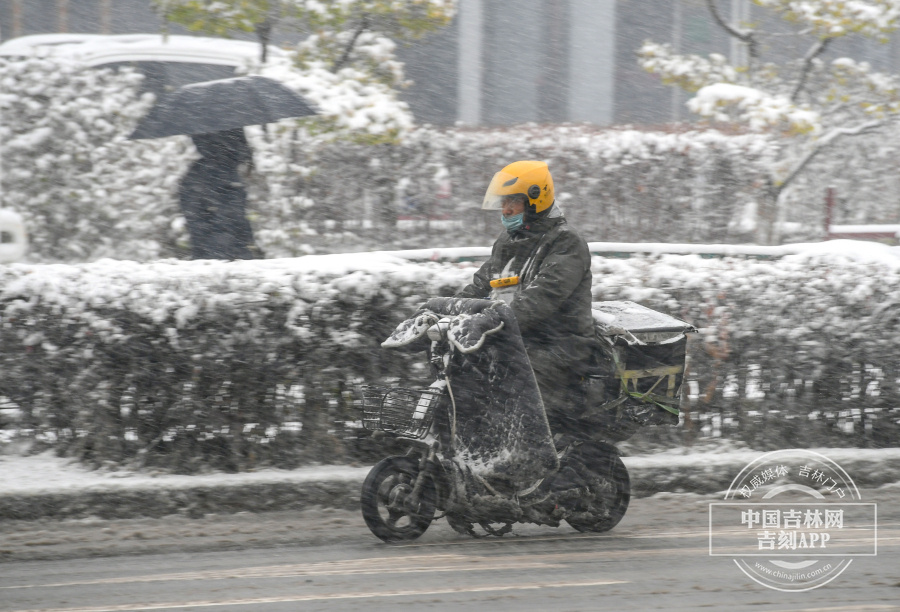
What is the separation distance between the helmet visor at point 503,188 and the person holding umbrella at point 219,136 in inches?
132

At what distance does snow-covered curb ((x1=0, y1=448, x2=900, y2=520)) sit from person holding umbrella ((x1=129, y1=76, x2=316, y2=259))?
2.76 metres

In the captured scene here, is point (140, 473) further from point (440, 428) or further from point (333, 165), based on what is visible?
point (333, 165)

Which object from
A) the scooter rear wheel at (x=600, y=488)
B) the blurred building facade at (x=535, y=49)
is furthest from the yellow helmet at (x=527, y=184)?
the blurred building facade at (x=535, y=49)

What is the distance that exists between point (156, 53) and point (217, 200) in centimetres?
426

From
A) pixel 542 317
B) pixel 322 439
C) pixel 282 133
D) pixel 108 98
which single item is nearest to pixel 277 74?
pixel 282 133

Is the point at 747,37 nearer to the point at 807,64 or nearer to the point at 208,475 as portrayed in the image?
the point at 807,64

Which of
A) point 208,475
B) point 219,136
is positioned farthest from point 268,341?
point 219,136

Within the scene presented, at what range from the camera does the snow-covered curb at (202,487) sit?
6086 mm

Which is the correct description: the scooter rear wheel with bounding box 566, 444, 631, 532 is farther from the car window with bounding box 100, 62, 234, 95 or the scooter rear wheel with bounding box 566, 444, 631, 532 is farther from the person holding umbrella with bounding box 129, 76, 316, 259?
the car window with bounding box 100, 62, 234, 95

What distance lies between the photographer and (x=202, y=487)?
245 inches

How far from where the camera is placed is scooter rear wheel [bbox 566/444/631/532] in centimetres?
565

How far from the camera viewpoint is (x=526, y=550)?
5.46 m

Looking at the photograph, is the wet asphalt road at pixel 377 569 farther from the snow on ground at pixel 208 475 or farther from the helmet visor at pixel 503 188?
the helmet visor at pixel 503 188

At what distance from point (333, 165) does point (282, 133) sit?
2.33ft
